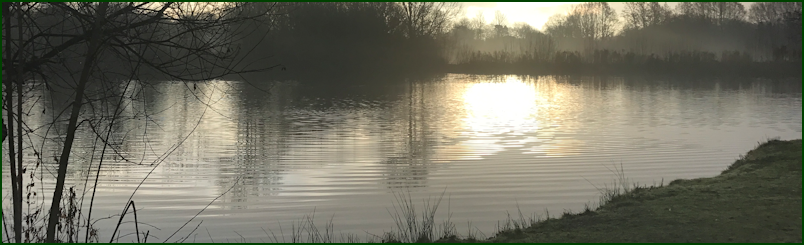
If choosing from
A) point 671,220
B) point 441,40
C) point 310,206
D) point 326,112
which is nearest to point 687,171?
point 671,220

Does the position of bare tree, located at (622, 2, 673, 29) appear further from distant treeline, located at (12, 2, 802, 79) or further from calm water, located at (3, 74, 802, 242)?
calm water, located at (3, 74, 802, 242)

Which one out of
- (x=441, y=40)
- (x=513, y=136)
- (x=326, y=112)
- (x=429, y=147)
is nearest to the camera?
(x=429, y=147)

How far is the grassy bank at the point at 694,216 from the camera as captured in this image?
5262mm

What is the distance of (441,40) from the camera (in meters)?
52.4

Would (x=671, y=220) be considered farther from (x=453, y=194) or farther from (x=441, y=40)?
(x=441, y=40)

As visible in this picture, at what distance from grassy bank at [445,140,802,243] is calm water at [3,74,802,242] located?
3.07 feet

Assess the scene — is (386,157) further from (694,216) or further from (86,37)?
(86,37)

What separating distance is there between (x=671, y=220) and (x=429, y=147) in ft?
24.6

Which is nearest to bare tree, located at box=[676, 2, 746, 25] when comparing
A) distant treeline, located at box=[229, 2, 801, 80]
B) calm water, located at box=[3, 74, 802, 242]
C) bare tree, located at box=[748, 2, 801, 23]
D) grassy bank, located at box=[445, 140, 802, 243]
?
bare tree, located at box=[748, 2, 801, 23]

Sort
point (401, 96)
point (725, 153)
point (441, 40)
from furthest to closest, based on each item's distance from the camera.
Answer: point (441, 40) → point (401, 96) → point (725, 153)

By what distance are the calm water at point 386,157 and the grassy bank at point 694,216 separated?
36.8 inches

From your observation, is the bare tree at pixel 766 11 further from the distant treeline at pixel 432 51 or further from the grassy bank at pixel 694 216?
the grassy bank at pixel 694 216

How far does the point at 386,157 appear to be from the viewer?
11.8 meters

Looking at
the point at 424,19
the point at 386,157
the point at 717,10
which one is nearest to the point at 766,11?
the point at 717,10
